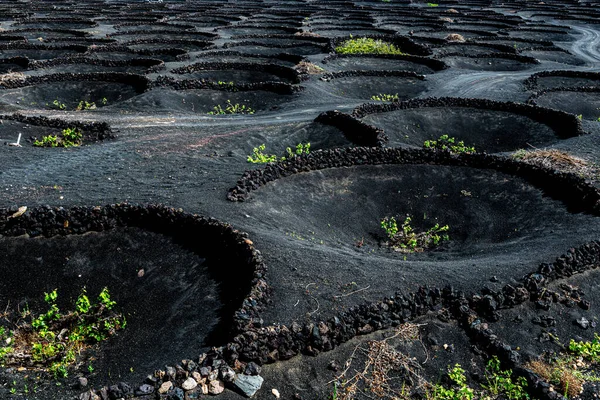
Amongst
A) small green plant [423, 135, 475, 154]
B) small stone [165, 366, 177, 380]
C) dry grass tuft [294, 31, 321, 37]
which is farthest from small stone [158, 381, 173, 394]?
dry grass tuft [294, 31, 321, 37]

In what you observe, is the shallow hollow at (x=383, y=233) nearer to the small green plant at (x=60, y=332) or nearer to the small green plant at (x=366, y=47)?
the small green plant at (x=60, y=332)

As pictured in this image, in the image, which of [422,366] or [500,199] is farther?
[500,199]

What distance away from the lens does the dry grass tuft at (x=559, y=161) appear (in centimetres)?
1912

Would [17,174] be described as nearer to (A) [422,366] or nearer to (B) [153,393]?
(B) [153,393]

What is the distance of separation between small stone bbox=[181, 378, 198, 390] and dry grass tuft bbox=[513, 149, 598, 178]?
14796mm

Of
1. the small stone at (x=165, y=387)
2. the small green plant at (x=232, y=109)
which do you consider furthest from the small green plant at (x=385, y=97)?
the small stone at (x=165, y=387)

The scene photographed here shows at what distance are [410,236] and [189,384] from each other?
31.2 feet

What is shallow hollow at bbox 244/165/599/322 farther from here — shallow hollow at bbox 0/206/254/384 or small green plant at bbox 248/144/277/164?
small green plant at bbox 248/144/277/164

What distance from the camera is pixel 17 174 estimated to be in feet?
56.7

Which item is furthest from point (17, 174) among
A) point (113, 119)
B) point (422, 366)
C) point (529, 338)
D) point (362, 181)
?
point (529, 338)

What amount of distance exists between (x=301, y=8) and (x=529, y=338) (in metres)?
76.0

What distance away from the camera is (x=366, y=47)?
146ft

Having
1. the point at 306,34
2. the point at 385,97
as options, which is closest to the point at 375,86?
the point at 385,97

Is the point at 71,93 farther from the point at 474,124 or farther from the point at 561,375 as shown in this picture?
the point at 561,375
